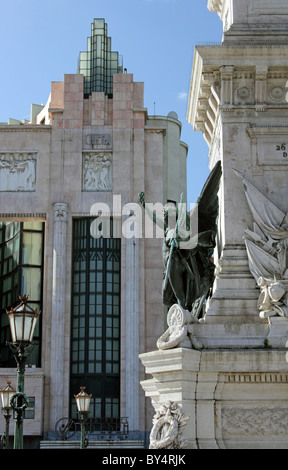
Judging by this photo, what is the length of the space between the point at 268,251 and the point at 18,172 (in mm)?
35909

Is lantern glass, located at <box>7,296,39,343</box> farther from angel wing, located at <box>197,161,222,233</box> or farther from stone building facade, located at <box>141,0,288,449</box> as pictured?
angel wing, located at <box>197,161,222,233</box>

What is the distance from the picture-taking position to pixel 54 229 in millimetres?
48812

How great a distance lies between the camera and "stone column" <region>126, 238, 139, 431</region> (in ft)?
151

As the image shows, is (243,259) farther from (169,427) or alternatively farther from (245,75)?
(245,75)

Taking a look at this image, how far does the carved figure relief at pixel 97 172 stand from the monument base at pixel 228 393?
1402 inches

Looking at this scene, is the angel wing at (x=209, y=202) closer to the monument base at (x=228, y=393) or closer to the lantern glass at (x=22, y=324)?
the monument base at (x=228, y=393)

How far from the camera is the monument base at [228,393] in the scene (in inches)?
570

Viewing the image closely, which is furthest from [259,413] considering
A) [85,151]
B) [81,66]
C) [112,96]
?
[81,66]

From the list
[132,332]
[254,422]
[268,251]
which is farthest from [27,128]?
[254,422]

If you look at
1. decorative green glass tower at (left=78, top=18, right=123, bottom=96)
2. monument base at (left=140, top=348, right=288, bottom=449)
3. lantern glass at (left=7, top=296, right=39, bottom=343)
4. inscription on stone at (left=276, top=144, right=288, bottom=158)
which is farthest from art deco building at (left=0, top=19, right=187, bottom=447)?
monument base at (left=140, top=348, right=288, bottom=449)

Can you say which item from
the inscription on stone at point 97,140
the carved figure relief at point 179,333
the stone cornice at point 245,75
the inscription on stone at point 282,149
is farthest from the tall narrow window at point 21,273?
the carved figure relief at point 179,333

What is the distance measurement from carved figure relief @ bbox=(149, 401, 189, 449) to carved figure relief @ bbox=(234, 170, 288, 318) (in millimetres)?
2481
